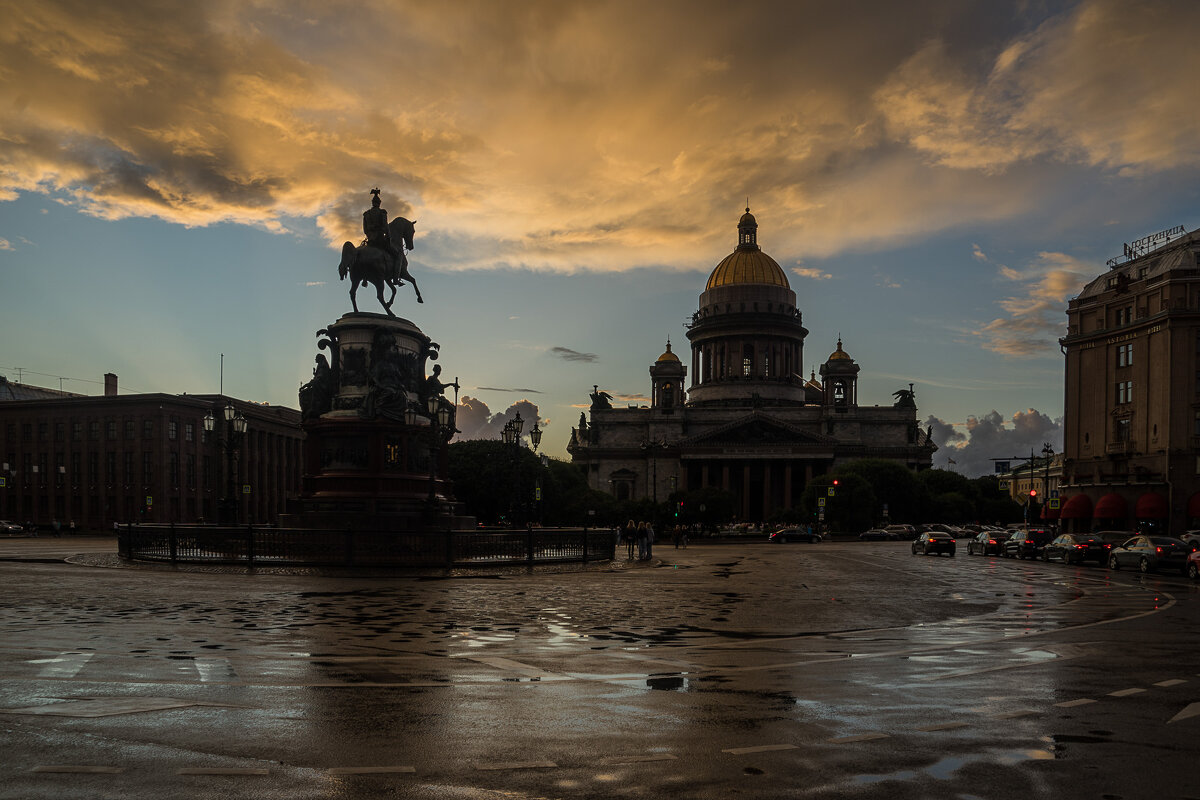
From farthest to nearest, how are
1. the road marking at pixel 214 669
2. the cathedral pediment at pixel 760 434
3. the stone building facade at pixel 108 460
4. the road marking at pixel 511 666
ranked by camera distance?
the cathedral pediment at pixel 760 434 < the stone building facade at pixel 108 460 < the road marking at pixel 511 666 < the road marking at pixel 214 669

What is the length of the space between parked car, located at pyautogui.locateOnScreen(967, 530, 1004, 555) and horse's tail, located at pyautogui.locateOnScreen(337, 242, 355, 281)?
120 feet

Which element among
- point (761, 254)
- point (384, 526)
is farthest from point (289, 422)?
point (384, 526)

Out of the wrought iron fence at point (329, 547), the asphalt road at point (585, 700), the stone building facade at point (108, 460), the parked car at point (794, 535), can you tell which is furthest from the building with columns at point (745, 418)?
the asphalt road at point (585, 700)

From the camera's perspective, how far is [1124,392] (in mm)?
69500

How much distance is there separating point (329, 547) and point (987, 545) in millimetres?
38887

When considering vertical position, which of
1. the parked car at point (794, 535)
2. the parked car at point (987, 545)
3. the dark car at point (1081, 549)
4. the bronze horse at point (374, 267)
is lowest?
the parked car at point (794, 535)

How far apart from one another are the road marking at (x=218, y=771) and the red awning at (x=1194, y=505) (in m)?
64.5

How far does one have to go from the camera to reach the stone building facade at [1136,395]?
63688mm

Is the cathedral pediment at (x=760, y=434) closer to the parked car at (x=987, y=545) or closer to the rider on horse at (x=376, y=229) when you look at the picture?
the parked car at (x=987, y=545)

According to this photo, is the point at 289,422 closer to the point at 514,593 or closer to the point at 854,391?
the point at 854,391

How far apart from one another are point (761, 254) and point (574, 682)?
502ft

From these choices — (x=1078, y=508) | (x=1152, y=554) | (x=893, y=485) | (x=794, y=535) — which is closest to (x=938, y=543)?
(x=1152, y=554)

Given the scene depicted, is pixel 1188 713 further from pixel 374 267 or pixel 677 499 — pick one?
pixel 677 499

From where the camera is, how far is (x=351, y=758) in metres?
8.22
